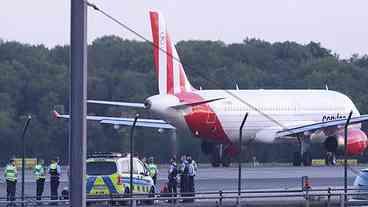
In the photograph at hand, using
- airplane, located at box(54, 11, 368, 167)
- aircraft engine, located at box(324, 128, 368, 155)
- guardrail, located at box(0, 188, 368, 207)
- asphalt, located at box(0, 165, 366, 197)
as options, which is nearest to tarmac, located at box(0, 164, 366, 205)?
asphalt, located at box(0, 165, 366, 197)

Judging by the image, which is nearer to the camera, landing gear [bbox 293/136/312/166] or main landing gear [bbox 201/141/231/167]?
landing gear [bbox 293/136/312/166]

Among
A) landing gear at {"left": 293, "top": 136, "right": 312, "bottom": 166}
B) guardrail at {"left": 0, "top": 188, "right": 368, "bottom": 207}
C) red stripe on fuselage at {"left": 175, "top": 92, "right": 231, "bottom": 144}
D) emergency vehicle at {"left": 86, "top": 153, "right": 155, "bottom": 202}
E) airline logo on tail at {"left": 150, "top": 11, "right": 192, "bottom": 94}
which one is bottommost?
guardrail at {"left": 0, "top": 188, "right": 368, "bottom": 207}

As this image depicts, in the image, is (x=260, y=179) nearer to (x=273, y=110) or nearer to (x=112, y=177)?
(x=273, y=110)

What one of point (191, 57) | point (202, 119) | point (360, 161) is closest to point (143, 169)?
point (202, 119)

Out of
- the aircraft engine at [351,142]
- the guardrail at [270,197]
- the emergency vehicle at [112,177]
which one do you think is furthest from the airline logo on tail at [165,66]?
the guardrail at [270,197]

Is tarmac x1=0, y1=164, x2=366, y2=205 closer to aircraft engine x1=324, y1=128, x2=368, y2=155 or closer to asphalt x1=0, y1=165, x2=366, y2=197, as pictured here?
asphalt x1=0, y1=165, x2=366, y2=197

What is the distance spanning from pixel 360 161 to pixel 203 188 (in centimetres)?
2536

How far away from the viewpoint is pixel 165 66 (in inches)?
2191

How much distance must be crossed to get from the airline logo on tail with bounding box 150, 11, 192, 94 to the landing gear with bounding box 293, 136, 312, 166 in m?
5.97

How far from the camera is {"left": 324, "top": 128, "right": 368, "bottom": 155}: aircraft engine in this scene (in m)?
53.8

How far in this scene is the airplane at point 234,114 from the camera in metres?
54.4

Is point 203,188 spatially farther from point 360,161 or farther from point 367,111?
point 367,111

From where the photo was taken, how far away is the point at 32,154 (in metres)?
58.6

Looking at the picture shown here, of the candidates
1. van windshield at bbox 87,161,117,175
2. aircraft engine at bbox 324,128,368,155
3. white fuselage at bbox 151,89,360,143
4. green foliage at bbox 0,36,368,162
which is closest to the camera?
van windshield at bbox 87,161,117,175
